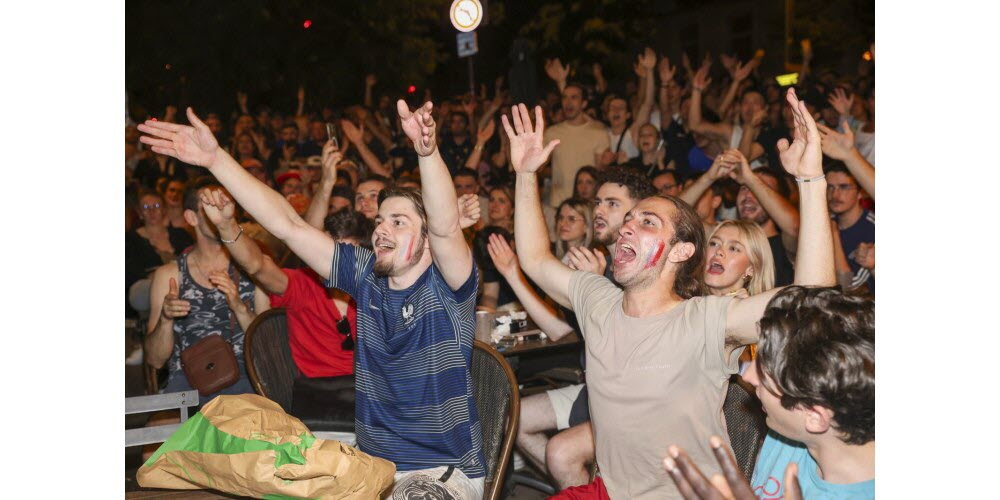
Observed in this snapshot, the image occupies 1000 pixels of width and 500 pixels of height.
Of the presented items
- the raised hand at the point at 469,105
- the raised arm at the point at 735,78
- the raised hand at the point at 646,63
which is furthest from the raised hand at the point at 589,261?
the raised hand at the point at 469,105

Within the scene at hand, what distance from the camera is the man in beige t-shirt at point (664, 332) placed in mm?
2830

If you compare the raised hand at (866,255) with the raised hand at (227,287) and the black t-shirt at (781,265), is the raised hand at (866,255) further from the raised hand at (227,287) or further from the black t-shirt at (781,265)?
the raised hand at (227,287)


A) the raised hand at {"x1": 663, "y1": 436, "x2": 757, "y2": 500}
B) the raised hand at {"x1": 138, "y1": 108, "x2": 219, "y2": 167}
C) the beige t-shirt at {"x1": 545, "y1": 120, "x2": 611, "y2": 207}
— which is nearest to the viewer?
the raised hand at {"x1": 663, "y1": 436, "x2": 757, "y2": 500}

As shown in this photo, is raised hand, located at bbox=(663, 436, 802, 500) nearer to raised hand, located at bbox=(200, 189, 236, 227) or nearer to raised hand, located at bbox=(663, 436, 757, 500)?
raised hand, located at bbox=(663, 436, 757, 500)

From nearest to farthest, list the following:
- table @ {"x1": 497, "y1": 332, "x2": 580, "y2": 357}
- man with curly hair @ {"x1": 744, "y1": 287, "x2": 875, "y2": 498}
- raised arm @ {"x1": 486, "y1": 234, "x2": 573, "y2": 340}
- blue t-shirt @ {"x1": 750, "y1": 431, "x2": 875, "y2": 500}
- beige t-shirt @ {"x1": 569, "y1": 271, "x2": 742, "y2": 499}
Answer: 1. man with curly hair @ {"x1": 744, "y1": 287, "x2": 875, "y2": 498}
2. blue t-shirt @ {"x1": 750, "y1": 431, "x2": 875, "y2": 500}
3. beige t-shirt @ {"x1": 569, "y1": 271, "x2": 742, "y2": 499}
4. raised arm @ {"x1": 486, "y1": 234, "x2": 573, "y2": 340}
5. table @ {"x1": 497, "y1": 332, "x2": 580, "y2": 357}

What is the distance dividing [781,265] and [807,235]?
119 inches

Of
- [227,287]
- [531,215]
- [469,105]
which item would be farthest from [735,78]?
[531,215]

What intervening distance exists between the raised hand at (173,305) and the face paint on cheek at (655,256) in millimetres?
2436

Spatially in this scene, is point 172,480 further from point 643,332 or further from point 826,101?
point 826,101

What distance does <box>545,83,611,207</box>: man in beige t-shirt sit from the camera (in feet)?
28.9

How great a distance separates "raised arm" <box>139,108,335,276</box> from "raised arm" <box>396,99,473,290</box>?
1.66ft

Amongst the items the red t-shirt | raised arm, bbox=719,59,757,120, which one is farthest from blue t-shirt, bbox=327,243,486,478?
raised arm, bbox=719,59,757,120
